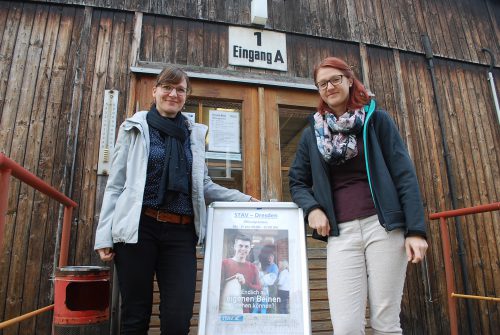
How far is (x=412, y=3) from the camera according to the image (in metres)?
5.15

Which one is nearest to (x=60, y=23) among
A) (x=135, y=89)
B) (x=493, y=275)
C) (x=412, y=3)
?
(x=135, y=89)

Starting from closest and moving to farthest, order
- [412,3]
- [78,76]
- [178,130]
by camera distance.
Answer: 1. [178,130]
2. [78,76]
3. [412,3]

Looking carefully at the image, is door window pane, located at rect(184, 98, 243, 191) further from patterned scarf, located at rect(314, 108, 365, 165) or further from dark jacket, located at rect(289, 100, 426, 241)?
patterned scarf, located at rect(314, 108, 365, 165)

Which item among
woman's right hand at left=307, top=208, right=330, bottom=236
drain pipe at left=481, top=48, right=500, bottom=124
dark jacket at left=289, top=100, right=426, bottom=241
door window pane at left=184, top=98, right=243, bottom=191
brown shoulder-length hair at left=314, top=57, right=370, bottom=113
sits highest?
drain pipe at left=481, top=48, right=500, bottom=124

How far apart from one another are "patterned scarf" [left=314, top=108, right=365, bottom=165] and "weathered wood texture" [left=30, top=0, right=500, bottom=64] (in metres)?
2.91

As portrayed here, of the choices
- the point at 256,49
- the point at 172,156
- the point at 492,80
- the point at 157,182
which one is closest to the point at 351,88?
the point at 172,156

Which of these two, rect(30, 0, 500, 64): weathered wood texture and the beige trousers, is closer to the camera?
the beige trousers

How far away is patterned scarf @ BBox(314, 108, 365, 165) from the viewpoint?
5.90ft

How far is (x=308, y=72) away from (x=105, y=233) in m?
3.28

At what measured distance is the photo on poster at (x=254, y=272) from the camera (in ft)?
6.20

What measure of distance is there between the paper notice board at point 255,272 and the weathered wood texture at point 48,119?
6.24 feet

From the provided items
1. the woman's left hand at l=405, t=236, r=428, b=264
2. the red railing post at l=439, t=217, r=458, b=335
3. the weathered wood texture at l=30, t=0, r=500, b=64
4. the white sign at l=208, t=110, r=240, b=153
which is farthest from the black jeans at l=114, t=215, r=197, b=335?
the weathered wood texture at l=30, t=0, r=500, b=64

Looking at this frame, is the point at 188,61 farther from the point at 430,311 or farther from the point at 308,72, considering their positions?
the point at 430,311

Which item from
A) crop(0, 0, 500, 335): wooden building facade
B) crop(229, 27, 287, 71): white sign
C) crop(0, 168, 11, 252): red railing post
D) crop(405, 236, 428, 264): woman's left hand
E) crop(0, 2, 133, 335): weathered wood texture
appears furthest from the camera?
crop(229, 27, 287, 71): white sign
